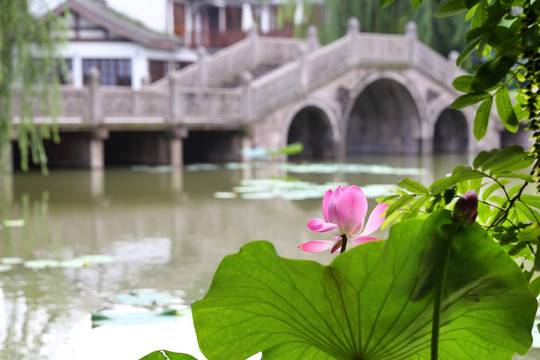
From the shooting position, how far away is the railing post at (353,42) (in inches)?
789

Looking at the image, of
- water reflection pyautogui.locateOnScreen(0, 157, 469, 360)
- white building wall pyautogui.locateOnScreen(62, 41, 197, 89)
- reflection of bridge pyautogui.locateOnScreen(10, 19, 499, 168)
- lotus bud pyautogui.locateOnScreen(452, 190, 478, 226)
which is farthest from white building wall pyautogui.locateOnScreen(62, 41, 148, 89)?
lotus bud pyautogui.locateOnScreen(452, 190, 478, 226)

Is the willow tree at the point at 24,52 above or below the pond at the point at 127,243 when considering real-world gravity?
above

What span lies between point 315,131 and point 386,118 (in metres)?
2.40

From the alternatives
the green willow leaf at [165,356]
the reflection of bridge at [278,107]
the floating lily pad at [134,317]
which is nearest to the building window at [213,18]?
the reflection of bridge at [278,107]

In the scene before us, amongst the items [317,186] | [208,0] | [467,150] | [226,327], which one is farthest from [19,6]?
[208,0]

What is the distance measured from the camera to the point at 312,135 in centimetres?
2262

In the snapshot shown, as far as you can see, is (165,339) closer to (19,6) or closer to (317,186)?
(19,6)

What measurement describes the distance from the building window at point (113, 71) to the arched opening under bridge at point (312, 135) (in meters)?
6.32

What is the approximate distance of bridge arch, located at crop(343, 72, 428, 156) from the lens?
21.9m

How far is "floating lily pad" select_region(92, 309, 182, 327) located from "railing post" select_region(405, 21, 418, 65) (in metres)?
17.4

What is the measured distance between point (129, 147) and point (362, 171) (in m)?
6.24

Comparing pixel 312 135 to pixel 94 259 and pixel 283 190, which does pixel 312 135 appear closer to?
pixel 283 190

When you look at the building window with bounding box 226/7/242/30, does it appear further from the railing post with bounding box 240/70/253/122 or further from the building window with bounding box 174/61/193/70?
the railing post with bounding box 240/70/253/122

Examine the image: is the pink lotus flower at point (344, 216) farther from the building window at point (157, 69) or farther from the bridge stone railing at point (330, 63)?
the building window at point (157, 69)
